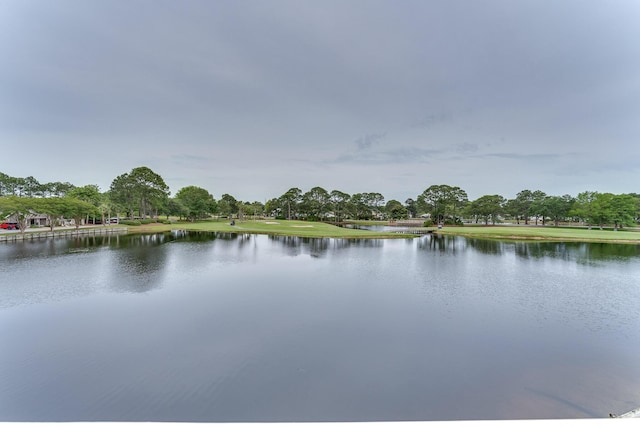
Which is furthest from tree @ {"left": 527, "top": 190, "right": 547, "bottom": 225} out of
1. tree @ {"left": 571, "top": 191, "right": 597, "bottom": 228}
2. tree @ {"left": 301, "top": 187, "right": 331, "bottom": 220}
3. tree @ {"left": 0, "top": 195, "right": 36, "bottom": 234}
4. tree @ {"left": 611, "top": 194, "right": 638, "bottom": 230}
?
tree @ {"left": 0, "top": 195, "right": 36, "bottom": 234}

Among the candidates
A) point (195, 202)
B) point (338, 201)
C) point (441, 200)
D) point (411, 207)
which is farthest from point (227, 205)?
point (411, 207)

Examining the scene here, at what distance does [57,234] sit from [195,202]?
30.8 metres

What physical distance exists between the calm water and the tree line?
3815 cm

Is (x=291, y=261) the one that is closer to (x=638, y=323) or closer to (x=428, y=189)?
(x=638, y=323)

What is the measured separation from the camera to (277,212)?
328ft

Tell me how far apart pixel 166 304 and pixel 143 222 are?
181ft

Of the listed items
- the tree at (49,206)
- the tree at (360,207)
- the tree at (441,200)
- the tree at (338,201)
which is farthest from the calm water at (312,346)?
the tree at (360,207)

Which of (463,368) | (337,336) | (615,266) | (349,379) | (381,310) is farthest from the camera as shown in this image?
(615,266)

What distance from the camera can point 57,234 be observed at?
38781mm

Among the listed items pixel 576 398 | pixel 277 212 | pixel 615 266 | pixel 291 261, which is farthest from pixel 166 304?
pixel 277 212

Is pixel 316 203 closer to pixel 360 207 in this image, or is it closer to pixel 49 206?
pixel 360 207

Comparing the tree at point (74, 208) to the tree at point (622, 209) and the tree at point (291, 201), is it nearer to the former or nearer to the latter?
the tree at point (291, 201)

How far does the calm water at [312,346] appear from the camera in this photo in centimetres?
602

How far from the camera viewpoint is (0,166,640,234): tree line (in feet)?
148
